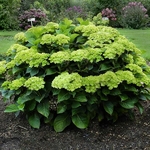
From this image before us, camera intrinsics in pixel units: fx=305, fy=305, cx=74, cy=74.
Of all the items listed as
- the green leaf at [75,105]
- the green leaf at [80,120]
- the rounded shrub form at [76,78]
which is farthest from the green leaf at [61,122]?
the green leaf at [75,105]

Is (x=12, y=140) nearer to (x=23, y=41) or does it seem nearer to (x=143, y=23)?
(x=23, y=41)

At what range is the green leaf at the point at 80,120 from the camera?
2811mm

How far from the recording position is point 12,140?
284 centimetres

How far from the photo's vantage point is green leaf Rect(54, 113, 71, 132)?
2.89m

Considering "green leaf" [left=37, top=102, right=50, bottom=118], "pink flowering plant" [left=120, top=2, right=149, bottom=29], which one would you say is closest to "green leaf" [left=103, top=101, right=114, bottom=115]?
"green leaf" [left=37, top=102, right=50, bottom=118]

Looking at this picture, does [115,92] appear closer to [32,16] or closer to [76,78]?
[76,78]

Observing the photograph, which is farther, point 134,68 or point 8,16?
point 8,16

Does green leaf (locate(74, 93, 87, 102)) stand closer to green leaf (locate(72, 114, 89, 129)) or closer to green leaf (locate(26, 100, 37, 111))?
green leaf (locate(72, 114, 89, 129))

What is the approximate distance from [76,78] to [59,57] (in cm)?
24

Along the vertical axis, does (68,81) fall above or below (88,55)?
below

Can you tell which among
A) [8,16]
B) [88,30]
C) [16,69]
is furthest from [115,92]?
[8,16]

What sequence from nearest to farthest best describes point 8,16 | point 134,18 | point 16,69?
point 16,69, point 8,16, point 134,18

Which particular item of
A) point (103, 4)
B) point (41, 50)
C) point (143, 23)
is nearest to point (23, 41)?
point (41, 50)

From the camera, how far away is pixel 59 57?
8.91 ft
